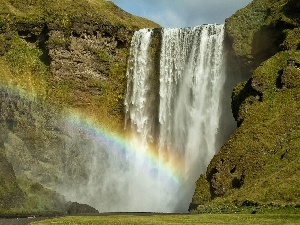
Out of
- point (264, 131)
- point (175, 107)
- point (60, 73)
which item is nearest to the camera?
point (264, 131)

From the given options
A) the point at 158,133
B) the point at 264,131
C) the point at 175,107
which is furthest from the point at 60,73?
the point at 264,131

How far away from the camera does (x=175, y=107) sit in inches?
2741

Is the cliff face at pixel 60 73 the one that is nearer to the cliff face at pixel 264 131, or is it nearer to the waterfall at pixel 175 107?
the waterfall at pixel 175 107

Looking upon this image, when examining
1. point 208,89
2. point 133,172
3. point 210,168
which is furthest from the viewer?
point 133,172

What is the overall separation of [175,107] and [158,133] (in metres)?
4.98

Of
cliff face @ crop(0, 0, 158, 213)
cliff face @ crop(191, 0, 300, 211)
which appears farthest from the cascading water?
cliff face @ crop(191, 0, 300, 211)

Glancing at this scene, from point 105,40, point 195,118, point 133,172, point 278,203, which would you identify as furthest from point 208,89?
point 278,203

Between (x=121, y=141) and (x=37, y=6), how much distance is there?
3023 cm

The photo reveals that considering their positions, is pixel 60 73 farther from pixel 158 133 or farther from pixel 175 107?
pixel 175 107

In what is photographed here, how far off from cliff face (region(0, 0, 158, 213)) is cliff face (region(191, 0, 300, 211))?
26.8 metres

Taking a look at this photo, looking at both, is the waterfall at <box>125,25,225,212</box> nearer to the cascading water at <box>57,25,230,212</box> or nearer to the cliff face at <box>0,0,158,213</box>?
the cascading water at <box>57,25,230,212</box>

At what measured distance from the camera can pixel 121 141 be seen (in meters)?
78.3

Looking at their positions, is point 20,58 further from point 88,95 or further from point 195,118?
point 195,118

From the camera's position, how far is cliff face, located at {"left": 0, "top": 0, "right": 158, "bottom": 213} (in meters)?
73.3
